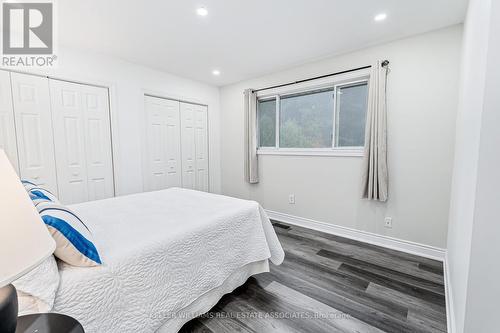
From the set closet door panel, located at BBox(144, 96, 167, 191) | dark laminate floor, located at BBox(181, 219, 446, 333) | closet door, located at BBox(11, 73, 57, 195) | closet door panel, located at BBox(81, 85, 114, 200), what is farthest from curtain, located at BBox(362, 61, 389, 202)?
closet door, located at BBox(11, 73, 57, 195)

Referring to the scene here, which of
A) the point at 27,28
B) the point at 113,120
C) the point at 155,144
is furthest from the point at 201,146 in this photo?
the point at 27,28

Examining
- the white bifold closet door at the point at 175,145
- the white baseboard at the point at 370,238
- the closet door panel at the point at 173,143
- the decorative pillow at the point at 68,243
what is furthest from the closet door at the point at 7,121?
the white baseboard at the point at 370,238

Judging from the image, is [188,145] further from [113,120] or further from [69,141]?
[69,141]

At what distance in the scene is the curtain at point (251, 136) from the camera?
369 cm

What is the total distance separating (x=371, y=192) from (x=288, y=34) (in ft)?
6.63

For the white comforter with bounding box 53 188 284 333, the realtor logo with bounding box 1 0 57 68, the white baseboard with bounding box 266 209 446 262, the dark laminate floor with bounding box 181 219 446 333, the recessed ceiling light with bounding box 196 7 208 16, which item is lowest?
the dark laminate floor with bounding box 181 219 446 333

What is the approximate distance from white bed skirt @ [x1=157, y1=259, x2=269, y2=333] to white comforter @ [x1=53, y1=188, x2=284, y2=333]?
0.24 ft

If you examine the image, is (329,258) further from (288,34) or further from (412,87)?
(288,34)

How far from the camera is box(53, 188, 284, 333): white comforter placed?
0.97m

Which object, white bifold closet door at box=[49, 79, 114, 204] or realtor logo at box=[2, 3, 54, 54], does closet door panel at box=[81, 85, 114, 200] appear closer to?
white bifold closet door at box=[49, 79, 114, 204]

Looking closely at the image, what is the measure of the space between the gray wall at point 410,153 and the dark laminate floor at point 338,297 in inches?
17.7

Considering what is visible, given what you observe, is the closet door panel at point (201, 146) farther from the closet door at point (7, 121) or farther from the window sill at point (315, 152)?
the closet door at point (7, 121)

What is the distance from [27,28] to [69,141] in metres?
1.15

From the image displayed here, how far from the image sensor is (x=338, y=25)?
2148 mm
